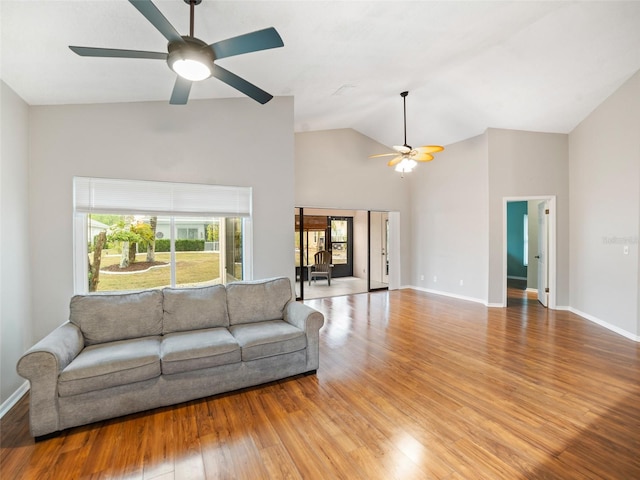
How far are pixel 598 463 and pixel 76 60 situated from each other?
491 centimetres

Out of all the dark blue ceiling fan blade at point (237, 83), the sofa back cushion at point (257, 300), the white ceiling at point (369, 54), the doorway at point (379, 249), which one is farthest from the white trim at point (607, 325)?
the dark blue ceiling fan blade at point (237, 83)

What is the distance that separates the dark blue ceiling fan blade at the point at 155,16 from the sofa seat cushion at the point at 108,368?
2.30 m

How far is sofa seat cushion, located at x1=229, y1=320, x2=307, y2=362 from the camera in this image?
2729mm

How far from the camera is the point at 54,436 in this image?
2141mm

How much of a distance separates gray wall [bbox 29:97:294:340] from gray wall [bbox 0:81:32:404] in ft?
0.48

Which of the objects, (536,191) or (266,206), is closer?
(266,206)

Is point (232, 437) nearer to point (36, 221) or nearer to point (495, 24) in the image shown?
point (36, 221)

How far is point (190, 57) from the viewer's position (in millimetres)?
1862

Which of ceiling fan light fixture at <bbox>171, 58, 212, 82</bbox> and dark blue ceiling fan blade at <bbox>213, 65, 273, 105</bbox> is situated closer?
ceiling fan light fixture at <bbox>171, 58, 212, 82</bbox>

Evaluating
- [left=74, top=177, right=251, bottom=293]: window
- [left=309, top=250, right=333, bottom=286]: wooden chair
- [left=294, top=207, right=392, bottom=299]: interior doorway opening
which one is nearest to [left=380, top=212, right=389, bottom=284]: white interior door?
[left=294, top=207, right=392, bottom=299]: interior doorway opening

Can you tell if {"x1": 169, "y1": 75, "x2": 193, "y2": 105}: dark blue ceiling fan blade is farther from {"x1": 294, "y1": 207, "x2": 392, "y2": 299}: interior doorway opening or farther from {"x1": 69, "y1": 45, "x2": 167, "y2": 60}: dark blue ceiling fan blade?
{"x1": 294, "y1": 207, "x2": 392, "y2": 299}: interior doorway opening

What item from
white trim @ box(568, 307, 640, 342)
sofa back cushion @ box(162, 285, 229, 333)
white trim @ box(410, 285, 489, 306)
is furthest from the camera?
white trim @ box(410, 285, 489, 306)

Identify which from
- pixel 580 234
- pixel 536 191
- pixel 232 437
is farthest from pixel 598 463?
pixel 536 191

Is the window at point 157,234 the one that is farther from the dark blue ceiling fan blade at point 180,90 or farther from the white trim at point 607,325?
the white trim at point 607,325
